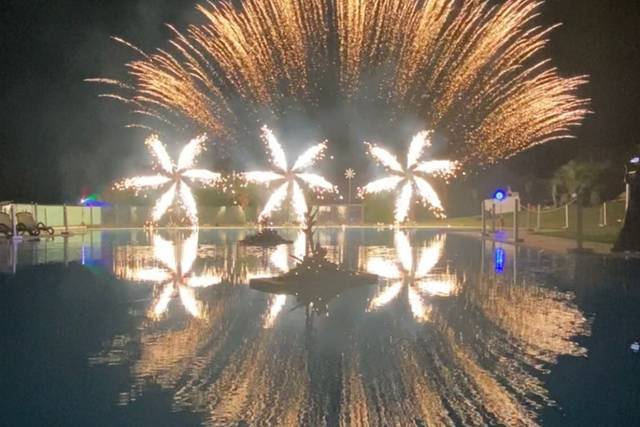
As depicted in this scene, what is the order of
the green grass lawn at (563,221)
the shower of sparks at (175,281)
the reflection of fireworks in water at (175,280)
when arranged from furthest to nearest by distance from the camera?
the green grass lawn at (563,221)
the reflection of fireworks in water at (175,280)
the shower of sparks at (175,281)

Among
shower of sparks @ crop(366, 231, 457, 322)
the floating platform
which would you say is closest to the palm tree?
shower of sparks @ crop(366, 231, 457, 322)

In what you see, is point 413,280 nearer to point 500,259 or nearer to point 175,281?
point 175,281

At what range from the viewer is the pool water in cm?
721

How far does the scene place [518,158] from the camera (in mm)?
69562

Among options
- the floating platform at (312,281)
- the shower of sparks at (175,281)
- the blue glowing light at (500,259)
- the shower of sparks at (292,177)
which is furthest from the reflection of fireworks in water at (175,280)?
the blue glowing light at (500,259)

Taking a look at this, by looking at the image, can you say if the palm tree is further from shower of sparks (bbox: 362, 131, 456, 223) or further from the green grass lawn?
shower of sparks (bbox: 362, 131, 456, 223)

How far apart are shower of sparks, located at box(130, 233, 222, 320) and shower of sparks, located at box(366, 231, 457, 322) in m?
3.55

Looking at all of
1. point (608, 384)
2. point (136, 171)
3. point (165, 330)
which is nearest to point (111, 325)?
point (165, 330)

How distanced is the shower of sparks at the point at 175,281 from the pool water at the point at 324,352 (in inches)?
2.9

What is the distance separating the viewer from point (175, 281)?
786 inches

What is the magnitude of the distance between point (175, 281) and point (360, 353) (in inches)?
423

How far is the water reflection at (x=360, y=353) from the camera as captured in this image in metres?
7.29

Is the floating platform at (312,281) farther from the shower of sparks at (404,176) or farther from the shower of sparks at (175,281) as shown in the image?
the shower of sparks at (404,176)

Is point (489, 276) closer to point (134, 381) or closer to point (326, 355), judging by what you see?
point (326, 355)
